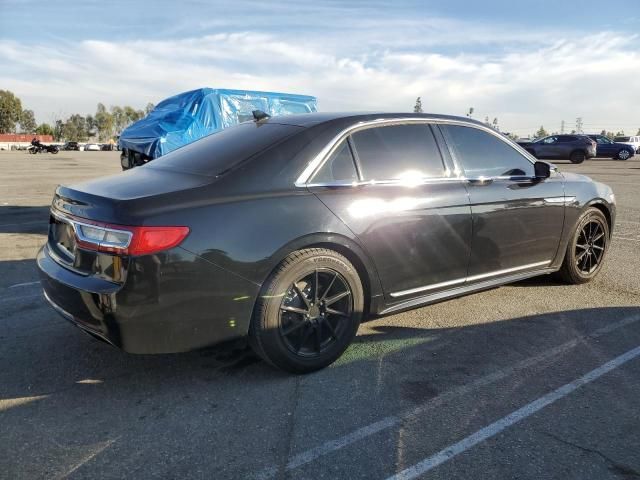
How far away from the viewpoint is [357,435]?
2.52m

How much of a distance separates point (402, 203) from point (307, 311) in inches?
38.5

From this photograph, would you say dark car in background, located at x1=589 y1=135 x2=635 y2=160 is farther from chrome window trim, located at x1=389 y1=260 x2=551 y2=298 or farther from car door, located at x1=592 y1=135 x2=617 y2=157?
chrome window trim, located at x1=389 y1=260 x2=551 y2=298

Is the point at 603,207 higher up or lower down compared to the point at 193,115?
lower down

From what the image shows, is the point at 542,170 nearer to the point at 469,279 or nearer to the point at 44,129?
the point at 469,279

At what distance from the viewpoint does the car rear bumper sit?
8.62ft

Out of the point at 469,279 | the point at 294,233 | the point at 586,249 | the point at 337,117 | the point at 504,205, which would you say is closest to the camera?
the point at 294,233

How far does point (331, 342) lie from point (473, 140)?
201 centimetres

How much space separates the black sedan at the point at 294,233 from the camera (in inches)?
106

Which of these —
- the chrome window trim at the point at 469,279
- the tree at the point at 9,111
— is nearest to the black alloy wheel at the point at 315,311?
the chrome window trim at the point at 469,279

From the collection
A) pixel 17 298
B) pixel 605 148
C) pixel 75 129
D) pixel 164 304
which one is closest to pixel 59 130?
pixel 75 129

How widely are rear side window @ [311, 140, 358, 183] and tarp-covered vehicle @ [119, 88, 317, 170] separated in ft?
17.1

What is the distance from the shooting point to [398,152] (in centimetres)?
366

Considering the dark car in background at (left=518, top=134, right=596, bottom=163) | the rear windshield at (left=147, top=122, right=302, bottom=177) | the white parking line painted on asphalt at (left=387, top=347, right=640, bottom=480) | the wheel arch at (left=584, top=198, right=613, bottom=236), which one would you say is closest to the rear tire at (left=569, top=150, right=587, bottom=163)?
the dark car in background at (left=518, top=134, right=596, bottom=163)

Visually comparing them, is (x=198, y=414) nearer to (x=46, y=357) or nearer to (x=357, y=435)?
(x=357, y=435)
